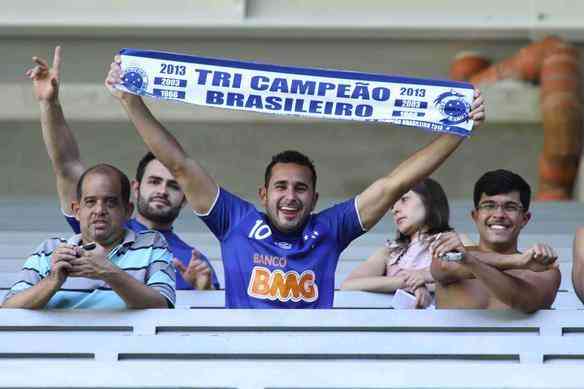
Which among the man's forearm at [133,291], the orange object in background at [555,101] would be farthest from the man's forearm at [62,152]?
the orange object in background at [555,101]

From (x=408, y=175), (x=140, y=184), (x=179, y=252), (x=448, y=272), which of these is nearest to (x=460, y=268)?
(x=448, y=272)

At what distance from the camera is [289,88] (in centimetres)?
482

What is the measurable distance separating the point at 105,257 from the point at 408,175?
1.01 m

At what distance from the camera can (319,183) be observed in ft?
34.6

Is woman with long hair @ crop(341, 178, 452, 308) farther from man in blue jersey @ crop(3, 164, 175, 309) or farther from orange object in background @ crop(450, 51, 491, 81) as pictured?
orange object in background @ crop(450, 51, 491, 81)

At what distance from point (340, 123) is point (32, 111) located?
7.31 feet

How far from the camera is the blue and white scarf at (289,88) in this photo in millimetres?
4805

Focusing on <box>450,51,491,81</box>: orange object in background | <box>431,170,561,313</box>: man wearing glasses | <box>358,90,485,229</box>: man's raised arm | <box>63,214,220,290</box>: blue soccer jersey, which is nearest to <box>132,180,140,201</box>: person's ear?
<box>63,214,220,290</box>: blue soccer jersey

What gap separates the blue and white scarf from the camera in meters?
4.80

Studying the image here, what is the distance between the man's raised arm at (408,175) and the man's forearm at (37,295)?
3.47 ft

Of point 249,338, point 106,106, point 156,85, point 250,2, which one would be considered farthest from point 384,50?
point 249,338

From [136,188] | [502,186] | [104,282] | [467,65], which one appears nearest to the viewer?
[104,282]

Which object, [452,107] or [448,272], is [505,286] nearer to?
[448,272]

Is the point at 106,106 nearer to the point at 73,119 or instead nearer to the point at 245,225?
the point at 73,119
